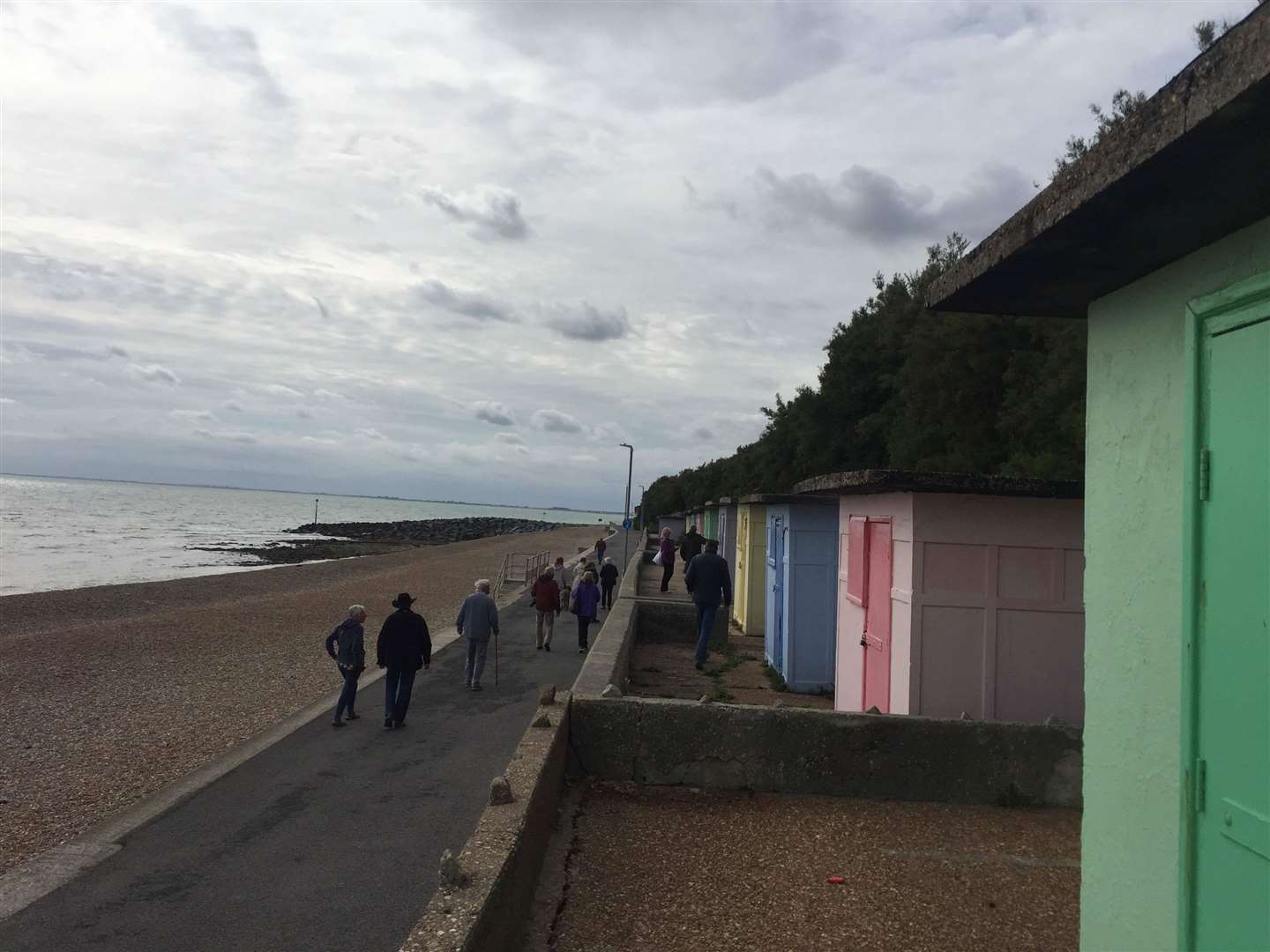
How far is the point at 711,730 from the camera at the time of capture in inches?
261

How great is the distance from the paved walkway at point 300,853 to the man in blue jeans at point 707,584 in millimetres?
3963

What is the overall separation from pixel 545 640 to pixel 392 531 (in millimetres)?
107290

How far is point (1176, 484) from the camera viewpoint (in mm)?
2902

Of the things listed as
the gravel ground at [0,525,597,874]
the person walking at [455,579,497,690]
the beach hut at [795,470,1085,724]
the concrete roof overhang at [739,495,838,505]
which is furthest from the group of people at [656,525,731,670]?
the beach hut at [795,470,1085,724]

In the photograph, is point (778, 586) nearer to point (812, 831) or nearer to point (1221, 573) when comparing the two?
point (812, 831)

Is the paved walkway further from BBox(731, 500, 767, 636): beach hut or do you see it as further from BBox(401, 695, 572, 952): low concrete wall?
BBox(731, 500, 767, 636): beach hut

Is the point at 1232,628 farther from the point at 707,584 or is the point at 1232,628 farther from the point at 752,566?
the point at 752,566

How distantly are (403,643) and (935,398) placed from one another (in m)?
21.5

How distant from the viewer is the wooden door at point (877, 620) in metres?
8.66

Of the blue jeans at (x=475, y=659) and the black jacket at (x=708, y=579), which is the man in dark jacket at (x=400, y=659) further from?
the black jacket at (x=708, y=579)

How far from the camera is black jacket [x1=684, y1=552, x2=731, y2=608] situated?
14.2m

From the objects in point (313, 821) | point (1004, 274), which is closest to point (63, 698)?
point (313, 821)

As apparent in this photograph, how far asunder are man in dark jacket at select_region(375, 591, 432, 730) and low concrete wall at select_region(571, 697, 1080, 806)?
465 cm

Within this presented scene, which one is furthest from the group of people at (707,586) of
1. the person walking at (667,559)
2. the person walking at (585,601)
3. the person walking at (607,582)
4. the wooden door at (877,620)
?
the person walking at (667,559)
